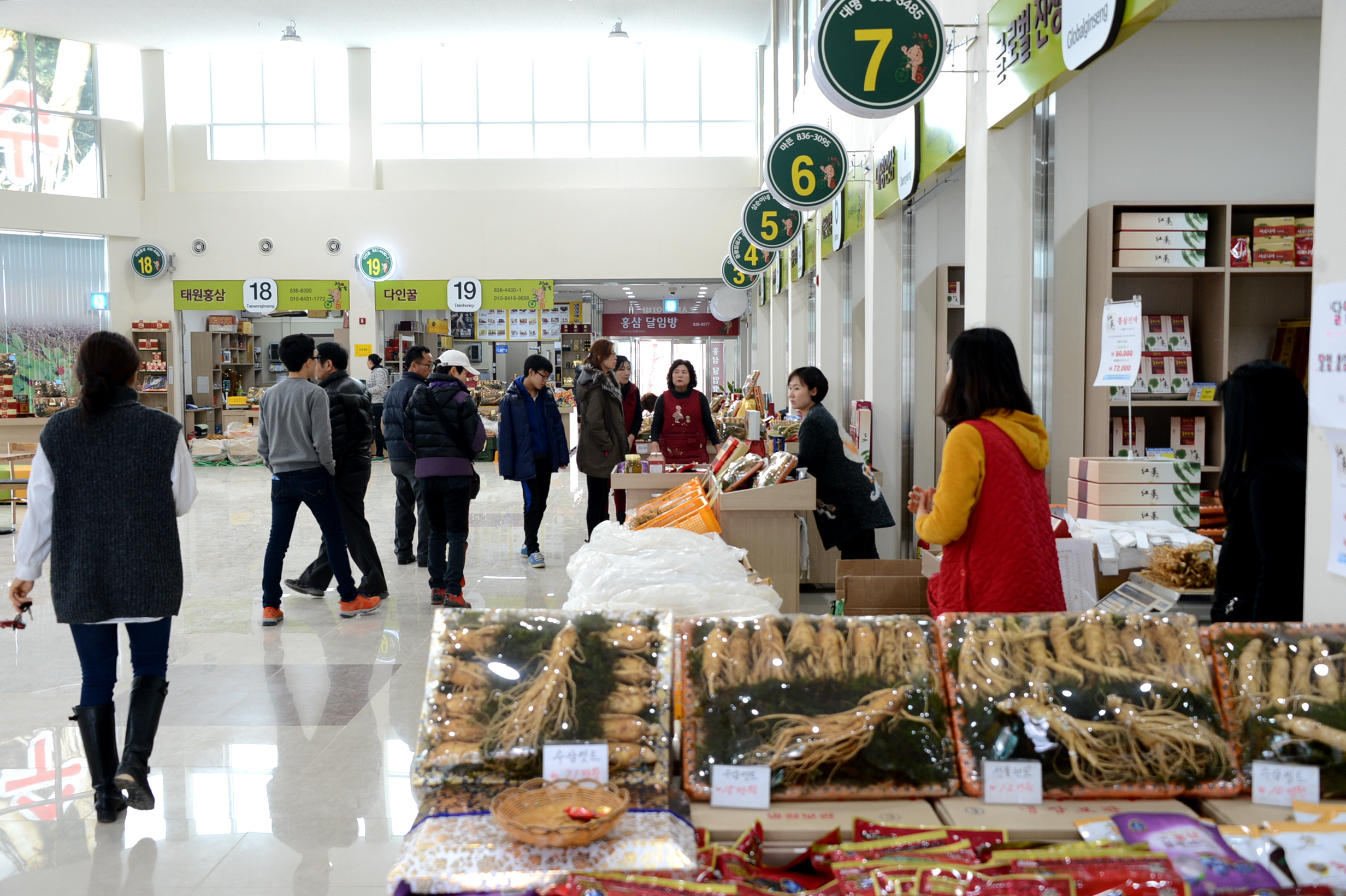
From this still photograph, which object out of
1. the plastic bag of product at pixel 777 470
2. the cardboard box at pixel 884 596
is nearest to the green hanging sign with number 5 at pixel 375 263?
the plastic bag of product at pixel 777 470

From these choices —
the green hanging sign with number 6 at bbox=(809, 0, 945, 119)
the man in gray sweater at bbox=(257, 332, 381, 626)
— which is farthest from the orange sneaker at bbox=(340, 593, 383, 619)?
the green hanging sign with number 6 at bbox=(809, 0, 945, 119)

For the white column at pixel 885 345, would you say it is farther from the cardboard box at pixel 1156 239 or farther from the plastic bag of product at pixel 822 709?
the plastic bag of product at pixel 822 709

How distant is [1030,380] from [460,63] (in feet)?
49.0

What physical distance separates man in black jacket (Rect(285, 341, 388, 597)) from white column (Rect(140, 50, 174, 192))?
13.1 meters

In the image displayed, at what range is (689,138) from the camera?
17266mm

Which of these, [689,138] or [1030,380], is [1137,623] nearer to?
[1030,380]

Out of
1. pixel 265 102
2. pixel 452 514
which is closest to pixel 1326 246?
pixel 452 514

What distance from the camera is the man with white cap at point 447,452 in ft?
19.1

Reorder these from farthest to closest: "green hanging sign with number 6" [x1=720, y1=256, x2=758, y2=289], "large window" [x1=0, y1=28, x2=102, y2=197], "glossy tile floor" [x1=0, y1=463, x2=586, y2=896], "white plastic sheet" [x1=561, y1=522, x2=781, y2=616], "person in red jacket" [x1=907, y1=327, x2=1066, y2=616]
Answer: "large window" [x1=0, y1=28, x2=102, y2=197] < "green hanging sign with number 6" [x1=720, y1=256, x2=758, y2=289] < "white plastic sheet" [x1=561, y1=522, x2=781, y2=616] < "glossy tile floor" [x1=0, y1=463, x2=586, y2=896] < "person in red jacket" [x1=907, y1=327, x2=1066, y2=616]

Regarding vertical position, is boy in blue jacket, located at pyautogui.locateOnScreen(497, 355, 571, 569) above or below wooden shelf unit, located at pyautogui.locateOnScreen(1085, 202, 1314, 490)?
below

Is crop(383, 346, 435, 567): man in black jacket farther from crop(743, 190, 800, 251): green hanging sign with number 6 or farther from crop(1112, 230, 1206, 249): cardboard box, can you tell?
crop(1112, 230, 1206, 249): cardboard box

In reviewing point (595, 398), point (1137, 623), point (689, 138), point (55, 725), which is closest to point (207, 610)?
point (55, 725)

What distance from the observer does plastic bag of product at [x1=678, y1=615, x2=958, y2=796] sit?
1.92 meters

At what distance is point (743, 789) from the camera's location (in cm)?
190
